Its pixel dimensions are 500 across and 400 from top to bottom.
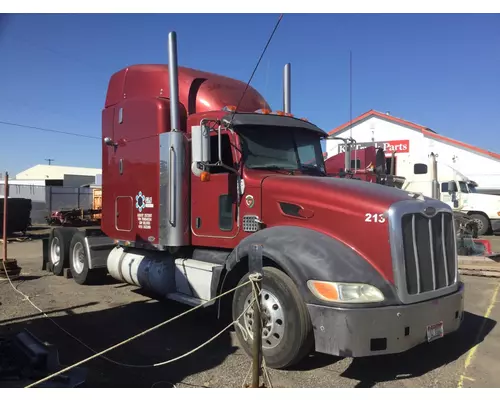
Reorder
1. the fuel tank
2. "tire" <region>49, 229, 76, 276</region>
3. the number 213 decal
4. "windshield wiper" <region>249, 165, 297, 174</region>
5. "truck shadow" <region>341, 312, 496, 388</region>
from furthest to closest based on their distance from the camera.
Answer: "tire" <region>49, 229, 76, 276</region> < the fuel tank < "windshield wiper" <region>249, 165, 297, 174</region> < "truck shadow" <region>341, 312, 496, 388</region> < the number 213 decal

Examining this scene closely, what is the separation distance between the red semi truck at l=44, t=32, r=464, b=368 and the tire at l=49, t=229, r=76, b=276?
2.52 ft

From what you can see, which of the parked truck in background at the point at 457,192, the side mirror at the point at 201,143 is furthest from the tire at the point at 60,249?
the parked truck in background at the point at 457,192

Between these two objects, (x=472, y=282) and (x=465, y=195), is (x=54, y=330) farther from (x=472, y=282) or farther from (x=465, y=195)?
(x=465, y=195)

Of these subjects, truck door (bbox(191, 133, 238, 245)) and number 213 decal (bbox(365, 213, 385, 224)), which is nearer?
number 213 decal (bbox(365, 213, 385, 224))

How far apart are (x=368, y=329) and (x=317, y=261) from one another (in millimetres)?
742

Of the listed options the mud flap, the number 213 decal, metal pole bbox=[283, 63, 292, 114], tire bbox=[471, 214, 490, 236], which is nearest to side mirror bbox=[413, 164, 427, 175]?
tire bbox=[471, 214, 490, 236]

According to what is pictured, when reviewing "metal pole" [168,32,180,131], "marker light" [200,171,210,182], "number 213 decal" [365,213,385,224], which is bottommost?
"number 213 decal" [365,213,385,224]

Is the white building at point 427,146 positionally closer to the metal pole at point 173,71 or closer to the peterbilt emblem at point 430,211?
the metal pole at point 173,71

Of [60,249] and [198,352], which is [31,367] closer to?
[198,352]

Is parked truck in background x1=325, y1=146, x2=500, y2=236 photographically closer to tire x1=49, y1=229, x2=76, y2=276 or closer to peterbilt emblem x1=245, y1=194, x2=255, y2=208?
tire x1=49, y1=229, x2=76, y2=276

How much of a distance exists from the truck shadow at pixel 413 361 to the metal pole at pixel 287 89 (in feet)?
15.0

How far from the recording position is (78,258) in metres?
9.15

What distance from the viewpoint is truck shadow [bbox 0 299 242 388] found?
4.26m

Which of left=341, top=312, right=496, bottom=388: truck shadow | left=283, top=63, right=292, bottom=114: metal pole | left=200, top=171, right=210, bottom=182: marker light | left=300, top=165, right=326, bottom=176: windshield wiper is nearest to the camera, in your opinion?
left=341, top=312, right=496, bottom=388: truck shadow
